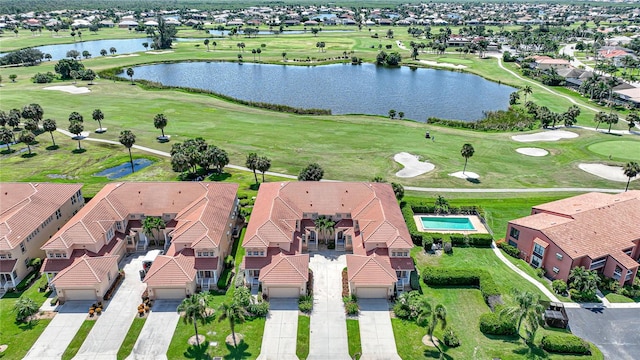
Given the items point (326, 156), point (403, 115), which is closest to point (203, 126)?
point (326, 156)

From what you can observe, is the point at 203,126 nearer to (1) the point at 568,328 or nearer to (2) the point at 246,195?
(2) the point at 246,195

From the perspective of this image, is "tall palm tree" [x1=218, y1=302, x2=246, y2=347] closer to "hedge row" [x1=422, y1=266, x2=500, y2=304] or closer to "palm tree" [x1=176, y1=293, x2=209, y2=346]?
"palm tree" [x1=176, y1=293, x2=209, y2=346]

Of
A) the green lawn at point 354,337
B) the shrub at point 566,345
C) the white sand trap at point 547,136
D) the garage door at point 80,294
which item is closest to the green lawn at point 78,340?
the garage door at point 80,294

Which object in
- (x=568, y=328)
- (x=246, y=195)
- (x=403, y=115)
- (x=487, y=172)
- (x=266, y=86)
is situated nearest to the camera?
(x=568, y=328)

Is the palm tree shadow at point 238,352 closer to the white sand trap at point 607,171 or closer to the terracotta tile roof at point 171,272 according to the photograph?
the terracotta tile roof at point 171,272

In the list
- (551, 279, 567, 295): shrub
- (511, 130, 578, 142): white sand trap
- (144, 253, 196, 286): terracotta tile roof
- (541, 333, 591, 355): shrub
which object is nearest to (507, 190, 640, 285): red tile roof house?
(551, 279, 567, 295): shrub

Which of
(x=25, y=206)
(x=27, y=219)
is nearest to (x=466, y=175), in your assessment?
(x=27, y=219)

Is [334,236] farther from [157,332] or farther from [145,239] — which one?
[145,239]
